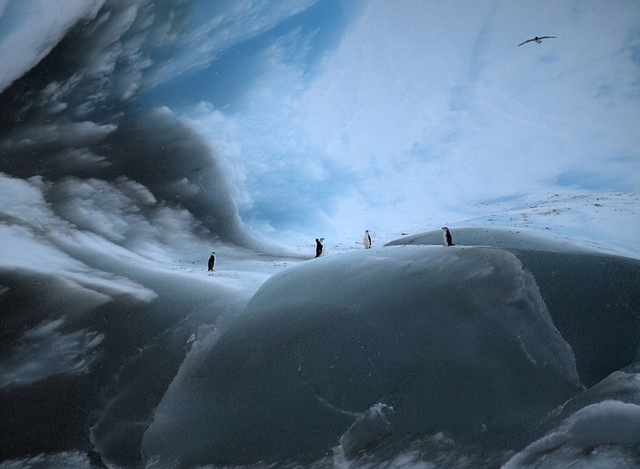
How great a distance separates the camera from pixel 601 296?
5.02 meters

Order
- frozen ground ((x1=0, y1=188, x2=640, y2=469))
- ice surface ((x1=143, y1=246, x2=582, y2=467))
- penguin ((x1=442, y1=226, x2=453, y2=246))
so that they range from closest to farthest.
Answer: frozen ground ((x1=0, y1=188, x2=640, y2=469)), ice surface ((x1=143, y1=246, x2=582, y2=467)), penguin ((x1=442, y1=226, x2=453, y2=246))

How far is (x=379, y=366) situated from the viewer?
493 cm

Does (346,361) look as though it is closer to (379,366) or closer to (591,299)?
(379,366)

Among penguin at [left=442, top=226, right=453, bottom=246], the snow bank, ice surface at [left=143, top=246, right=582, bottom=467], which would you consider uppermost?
penguin at [left=442, top=226, right=453, bottom=246]

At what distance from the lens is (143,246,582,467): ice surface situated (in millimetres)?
4406

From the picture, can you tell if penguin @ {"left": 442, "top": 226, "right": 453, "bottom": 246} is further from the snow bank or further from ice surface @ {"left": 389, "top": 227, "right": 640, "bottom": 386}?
the snow bank

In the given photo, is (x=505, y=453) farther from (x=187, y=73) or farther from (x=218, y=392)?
(x=187, y=73)

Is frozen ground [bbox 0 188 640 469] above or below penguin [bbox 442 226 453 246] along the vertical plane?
below

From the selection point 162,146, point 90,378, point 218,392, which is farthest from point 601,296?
point 162,146

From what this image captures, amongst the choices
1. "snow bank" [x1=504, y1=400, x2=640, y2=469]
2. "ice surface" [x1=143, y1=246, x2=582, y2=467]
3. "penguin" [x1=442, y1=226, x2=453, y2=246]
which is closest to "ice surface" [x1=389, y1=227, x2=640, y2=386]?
"ice surface" [x1=143, y1=246, x2=582, y2=467]

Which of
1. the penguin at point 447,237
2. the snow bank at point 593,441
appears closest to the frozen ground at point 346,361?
the snow bank at point 593,441

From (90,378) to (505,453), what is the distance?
531 centimetres

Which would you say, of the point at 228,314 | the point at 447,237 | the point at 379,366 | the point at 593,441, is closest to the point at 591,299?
the point at 593,441

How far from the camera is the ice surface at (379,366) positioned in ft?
Result: 14.5
